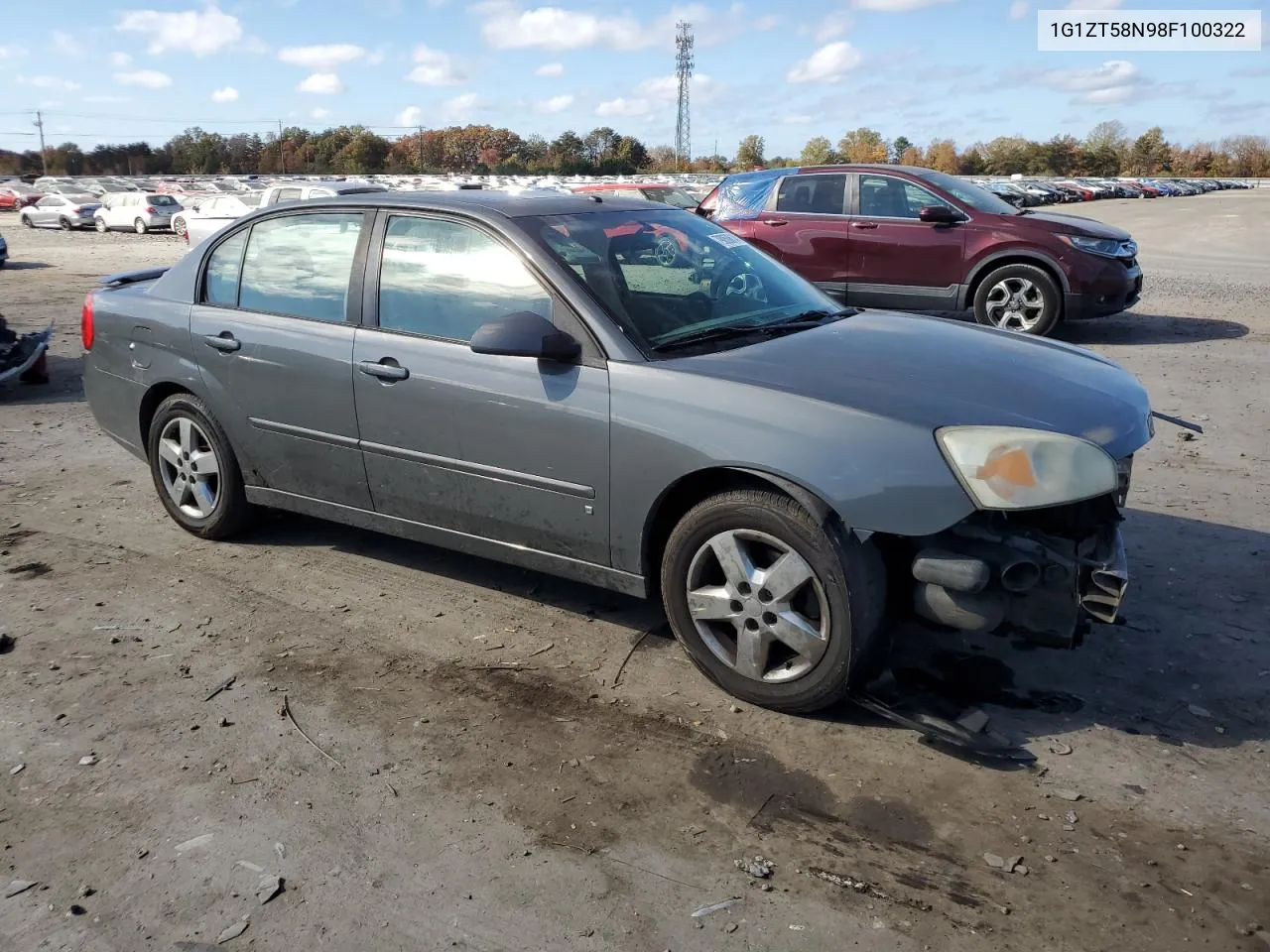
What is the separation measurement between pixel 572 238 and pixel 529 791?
7.10ft

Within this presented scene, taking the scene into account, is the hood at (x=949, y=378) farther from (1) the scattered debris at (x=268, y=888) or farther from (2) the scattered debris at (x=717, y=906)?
(1) the scattered debris at (x=268, y=888)

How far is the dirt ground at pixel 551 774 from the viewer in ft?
8.80

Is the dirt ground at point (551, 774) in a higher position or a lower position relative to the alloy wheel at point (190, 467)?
lower

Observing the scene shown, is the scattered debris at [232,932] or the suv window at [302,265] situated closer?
the scattered debris at [232,932]

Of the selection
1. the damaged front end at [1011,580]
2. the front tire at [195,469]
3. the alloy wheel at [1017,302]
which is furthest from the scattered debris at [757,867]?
the alloy wheel at [1017,302]

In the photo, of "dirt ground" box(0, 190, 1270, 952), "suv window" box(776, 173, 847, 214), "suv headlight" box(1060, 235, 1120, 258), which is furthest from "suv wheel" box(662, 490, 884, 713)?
"suv window" box(776, 173, 847, 214)

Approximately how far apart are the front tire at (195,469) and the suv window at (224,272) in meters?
0.51

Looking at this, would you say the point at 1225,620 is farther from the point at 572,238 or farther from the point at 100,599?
the point at 100,599

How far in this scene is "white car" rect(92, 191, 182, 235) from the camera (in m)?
35.5

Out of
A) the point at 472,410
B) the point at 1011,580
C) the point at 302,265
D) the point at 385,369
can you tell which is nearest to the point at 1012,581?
the point at 1011,580

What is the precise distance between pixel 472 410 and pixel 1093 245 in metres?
8.53

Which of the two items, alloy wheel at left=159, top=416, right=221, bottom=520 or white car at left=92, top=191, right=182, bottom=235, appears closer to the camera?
alloy wheel at left=159, top=416, right=221, bottom=520

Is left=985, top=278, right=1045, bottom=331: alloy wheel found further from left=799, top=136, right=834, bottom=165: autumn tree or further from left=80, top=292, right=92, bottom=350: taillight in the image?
left=799, top=136, right=834, bottom=165: autumn tree

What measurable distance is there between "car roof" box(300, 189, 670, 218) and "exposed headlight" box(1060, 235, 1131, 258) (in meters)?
7.06
